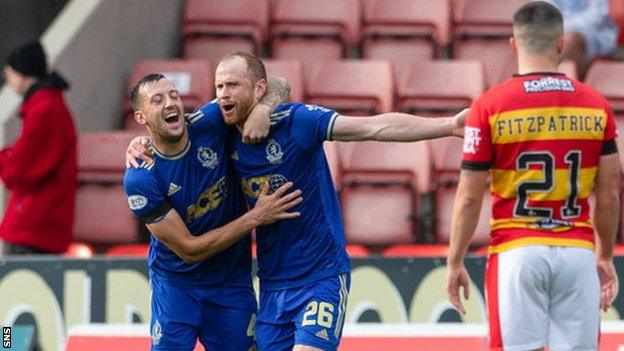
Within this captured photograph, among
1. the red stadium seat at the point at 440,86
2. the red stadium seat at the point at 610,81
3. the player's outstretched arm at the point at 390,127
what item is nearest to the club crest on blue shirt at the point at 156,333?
the player's outstretched arm at the point at 390,127

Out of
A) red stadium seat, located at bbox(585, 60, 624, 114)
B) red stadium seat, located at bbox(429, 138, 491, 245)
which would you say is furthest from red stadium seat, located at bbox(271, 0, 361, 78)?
red stadium seat, located at bbox(585, 60, 624, 114)

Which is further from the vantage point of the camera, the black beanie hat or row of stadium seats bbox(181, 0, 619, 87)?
row of stadium seats bbox(181, 0, 619, 87)

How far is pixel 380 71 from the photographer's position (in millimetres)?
11789

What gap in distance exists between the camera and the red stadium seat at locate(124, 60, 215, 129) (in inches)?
Result: 469

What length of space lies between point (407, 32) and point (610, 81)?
1.68 metres

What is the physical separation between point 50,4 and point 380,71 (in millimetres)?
3213

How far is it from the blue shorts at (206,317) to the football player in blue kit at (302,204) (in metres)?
→ 0.21

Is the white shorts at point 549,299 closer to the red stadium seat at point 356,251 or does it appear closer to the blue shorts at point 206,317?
the blue shorts at point 206,317

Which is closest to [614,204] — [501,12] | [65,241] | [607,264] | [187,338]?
[607,264]

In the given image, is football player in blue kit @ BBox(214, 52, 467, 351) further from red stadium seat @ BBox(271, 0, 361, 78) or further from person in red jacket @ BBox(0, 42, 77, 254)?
red stadium seat @ BBox(271, 0, 361, 78)

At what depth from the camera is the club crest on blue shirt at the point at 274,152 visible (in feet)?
24.0

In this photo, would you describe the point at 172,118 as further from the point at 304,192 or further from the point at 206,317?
the point at 206,317

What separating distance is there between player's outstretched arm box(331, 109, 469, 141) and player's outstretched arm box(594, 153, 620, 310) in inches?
29.4

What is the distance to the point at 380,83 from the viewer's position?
11.7 metres
